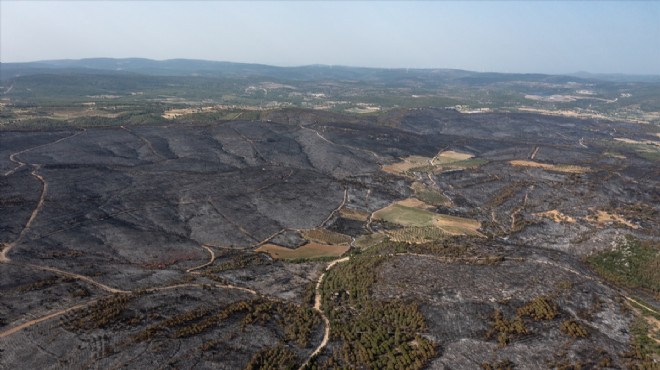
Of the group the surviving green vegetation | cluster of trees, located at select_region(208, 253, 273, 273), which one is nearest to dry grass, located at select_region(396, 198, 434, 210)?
the surviving green vegetation

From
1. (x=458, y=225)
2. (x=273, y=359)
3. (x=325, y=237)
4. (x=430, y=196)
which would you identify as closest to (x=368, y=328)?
(x=273, y=359)

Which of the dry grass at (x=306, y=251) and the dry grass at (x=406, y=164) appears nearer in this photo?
the dry grass at (x=306, y=251)

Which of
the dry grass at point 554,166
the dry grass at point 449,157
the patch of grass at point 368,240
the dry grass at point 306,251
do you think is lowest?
the dry grass at point 306,251

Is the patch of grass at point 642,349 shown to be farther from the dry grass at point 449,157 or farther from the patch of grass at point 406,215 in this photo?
the dry grass at point 449,157

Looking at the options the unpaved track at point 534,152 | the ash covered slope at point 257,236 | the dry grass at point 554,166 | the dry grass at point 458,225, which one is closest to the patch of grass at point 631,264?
the ash covered slope at point 257,236

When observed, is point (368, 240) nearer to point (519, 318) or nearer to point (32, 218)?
point (519, 318)

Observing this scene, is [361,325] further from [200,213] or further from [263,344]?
[200,213]
